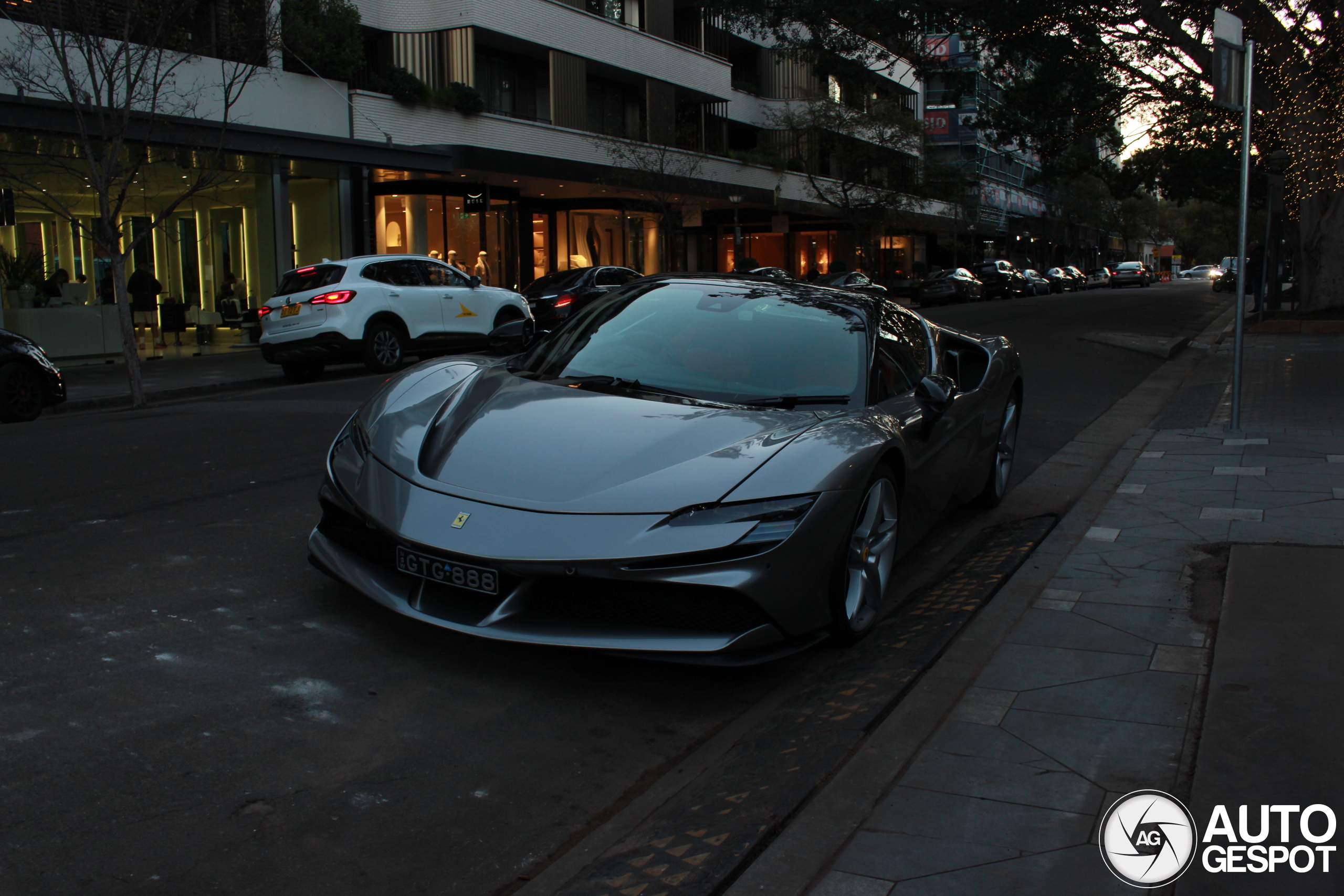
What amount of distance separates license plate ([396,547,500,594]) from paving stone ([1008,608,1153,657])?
6.55 ft

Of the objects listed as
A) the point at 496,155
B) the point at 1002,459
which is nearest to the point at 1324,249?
the point at 496,155

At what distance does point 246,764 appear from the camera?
300 centimetres

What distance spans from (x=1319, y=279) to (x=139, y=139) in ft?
73.7

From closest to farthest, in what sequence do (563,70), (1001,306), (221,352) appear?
(221,352)
(563,70)
(1001,306)

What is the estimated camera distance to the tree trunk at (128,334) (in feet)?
43.5

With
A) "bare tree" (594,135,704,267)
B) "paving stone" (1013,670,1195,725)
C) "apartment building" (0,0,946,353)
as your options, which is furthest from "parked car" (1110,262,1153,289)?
"paving stone" (1013,670,1195,725)

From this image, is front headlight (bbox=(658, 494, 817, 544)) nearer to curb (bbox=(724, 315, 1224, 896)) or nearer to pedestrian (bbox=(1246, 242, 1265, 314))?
curb (bbox=(724, 315, 1224, 896))

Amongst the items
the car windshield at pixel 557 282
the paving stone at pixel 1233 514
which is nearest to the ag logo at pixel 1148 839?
the paving stone at pixel 1233 514

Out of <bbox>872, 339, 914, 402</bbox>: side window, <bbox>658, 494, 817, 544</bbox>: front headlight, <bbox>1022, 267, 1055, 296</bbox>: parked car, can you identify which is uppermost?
<bbox>1022, 267, 1055, 296</bbox>: parked car

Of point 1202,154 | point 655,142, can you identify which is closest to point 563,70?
point 655,142

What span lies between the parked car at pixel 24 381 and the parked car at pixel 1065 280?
52.9 m

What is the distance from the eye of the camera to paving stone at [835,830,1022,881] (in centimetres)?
260

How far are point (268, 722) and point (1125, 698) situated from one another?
268cm

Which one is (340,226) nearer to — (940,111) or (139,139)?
(139,139)
